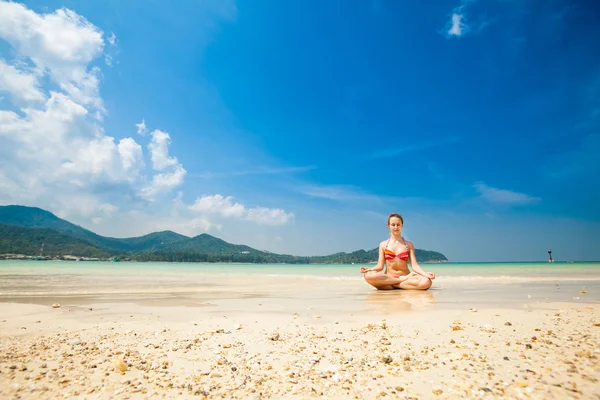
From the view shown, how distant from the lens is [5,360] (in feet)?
10.2

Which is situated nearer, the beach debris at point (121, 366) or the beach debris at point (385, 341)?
the beach debris at point (121, 366)

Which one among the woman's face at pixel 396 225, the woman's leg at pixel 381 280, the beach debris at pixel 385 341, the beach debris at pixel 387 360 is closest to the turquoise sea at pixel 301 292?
the woman's leg at pixel 381 280

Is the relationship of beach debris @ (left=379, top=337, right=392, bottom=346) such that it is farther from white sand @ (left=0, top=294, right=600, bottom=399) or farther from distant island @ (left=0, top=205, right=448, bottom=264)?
distant island @ (left=0, top=205, right=448, bottom=264)

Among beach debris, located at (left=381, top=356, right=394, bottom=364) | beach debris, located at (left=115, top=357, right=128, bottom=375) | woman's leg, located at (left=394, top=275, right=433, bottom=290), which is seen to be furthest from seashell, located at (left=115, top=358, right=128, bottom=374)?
woman's leg, located at (left=394, top=275, right=433, bottom=290)

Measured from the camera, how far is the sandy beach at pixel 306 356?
2.44 meters

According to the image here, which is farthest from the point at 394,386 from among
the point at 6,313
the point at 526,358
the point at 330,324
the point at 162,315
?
the point at 6,313

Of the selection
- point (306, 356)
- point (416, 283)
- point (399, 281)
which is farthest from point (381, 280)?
point (306, 356)

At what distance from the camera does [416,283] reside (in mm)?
9961

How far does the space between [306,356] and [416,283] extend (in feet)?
25.5

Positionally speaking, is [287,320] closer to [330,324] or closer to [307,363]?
[330,324]

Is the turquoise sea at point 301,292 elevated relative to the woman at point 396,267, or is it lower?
lower

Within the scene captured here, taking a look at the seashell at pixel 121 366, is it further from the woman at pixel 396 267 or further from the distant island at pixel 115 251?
the distant island at pixel 115 251

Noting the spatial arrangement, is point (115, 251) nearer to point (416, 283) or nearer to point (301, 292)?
point (301, 292)

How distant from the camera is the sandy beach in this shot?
2.44m
